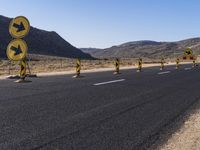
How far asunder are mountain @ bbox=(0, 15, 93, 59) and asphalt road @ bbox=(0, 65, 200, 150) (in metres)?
104

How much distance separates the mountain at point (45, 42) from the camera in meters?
123

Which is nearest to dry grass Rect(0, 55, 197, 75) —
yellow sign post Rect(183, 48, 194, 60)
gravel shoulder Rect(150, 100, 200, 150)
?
yellow sign post Rect(183, 48, 194, 60)

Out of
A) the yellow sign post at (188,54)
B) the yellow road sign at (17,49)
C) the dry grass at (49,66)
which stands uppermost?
the yellow road sign at (17,49)

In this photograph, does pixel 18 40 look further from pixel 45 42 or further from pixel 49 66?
pixel 45 42

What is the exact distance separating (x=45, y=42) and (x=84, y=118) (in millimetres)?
127522

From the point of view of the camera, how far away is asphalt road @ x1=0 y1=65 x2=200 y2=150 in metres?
6.34

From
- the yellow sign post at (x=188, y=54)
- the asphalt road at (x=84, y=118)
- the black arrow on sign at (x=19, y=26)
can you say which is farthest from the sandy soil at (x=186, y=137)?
the yellow sign post at (x=188, y=54)

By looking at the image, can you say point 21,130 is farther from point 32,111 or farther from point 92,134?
point 32,111

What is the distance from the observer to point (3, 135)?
6.60 metres

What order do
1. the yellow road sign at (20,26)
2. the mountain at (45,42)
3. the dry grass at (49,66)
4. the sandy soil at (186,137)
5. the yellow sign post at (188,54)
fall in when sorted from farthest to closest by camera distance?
1. the mountain at (45,42)
2. the yellow sign post at (188,54)
3. the dry grass at (49,66)
4. the yellow road sign at (20,26)
5. the sandy soil at (186,137)

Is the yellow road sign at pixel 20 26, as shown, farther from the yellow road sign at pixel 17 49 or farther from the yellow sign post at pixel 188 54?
the yellow sign post at pixel 188 54

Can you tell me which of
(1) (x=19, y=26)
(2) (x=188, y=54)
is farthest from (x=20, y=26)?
(2) (x=188, y=54)

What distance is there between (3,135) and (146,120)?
117 inches

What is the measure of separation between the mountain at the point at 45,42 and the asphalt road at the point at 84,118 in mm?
104299
